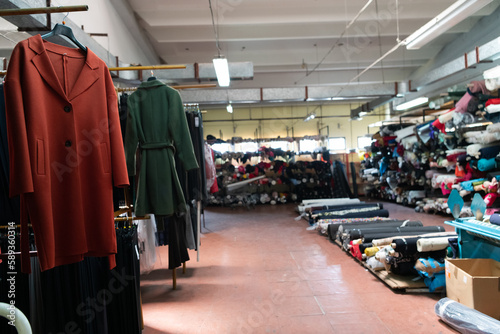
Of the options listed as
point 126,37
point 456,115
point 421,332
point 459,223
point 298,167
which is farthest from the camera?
point 298,167

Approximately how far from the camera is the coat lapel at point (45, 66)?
56.2 inches

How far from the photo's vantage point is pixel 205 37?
7434 millimetres

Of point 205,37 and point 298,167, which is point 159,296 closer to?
point 205,37

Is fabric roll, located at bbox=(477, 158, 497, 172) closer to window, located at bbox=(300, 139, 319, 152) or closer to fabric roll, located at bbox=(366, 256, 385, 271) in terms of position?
fabric roll, located at bbox=(366, 256, 385, 271)

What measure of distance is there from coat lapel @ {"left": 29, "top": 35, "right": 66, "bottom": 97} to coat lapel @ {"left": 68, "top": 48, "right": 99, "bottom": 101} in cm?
7

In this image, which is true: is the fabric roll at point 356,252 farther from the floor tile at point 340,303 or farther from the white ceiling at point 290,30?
the white ceiling at point 290,30

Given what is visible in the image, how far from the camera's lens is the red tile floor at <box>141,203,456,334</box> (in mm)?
2479

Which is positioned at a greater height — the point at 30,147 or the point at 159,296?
the point at 30,147

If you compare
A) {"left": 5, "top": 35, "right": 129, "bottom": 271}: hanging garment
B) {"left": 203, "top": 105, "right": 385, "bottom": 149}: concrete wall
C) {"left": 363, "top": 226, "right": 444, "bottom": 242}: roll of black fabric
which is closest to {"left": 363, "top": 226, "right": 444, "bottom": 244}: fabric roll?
{"left": 363, "top": 226, "right": 444, "bottom": 242}: roll of black fabric

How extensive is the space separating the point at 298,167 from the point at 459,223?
8.52 metres

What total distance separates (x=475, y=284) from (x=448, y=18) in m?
2.61

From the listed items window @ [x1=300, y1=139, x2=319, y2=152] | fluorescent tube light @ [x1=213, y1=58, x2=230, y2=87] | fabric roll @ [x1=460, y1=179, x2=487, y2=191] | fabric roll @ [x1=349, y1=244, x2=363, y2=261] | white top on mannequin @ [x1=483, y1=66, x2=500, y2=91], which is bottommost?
fabric roll @ [x1=349, y1=244, x2=363, y2=261]

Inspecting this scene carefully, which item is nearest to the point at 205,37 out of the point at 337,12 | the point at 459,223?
the point at 337,12

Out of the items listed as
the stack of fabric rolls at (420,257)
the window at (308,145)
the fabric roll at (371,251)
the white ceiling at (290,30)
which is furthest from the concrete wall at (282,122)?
the stack of fabric rolls at (420,257)
